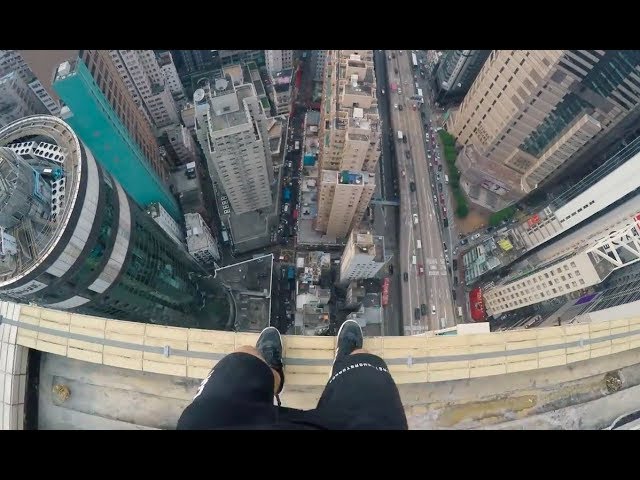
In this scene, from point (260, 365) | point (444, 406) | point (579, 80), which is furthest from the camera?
point (579, 80)

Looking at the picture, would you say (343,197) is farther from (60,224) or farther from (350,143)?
(60,224)

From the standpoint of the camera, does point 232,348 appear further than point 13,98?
No

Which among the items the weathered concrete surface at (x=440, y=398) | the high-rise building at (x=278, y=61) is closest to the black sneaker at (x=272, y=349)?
the weathered concrete surface at (x=440, y=398)

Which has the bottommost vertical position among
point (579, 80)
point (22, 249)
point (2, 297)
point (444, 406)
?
point (444, 406)

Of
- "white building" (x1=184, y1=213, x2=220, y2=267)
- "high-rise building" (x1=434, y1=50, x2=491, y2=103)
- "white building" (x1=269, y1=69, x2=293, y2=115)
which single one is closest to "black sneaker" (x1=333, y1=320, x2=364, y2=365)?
"white building" (x1=184, y1=213, x2=220, y2=267)

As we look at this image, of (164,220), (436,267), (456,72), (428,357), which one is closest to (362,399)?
(428,357)

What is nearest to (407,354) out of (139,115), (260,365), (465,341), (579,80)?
(465,341)

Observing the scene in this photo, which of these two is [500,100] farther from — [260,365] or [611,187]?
[260,365]
